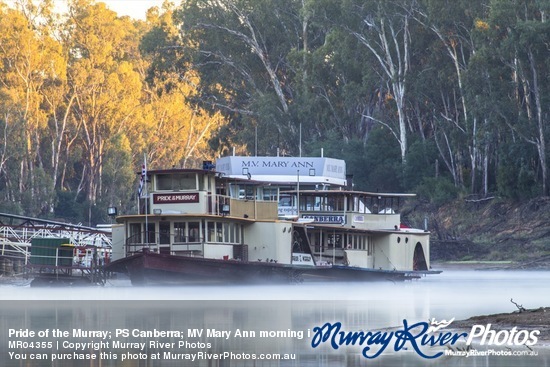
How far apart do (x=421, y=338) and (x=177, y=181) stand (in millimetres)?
21446

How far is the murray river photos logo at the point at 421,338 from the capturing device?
2659 cm

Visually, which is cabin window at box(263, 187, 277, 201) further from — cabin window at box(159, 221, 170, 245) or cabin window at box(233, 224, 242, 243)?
cabin window at box(159, 221, 170, 245)

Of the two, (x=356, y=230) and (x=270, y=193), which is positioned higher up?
(x=270, y=193)

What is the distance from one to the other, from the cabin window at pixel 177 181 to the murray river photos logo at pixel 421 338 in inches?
748

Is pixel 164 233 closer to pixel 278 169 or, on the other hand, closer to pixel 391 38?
pixel 278 169

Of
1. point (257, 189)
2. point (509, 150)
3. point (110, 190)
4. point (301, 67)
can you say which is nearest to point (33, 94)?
point (110, 190)

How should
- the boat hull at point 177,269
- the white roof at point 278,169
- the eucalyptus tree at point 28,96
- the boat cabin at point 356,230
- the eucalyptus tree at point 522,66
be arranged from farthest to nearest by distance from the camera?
the eucalyptus tree at point 28,96 → the eucalyptus tree at point 522,66 → the white roof at point 278,169 → the boat cabin at point 356,230 → the boat hull at point 177,269

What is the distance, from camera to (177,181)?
48.6 metres

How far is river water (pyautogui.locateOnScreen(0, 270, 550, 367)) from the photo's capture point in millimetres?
25516

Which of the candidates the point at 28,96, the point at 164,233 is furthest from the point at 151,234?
the point at 28,96

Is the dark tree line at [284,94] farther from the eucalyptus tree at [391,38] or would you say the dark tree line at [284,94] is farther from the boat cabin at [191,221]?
the boat cabin at [191,221]

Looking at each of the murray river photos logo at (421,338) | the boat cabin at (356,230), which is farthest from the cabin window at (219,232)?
the murray river photos logo at (421,338)

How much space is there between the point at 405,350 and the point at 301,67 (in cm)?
6497

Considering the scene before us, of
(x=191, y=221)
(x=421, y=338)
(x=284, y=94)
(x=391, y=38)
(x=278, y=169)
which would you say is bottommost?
(x=421, y=338)
